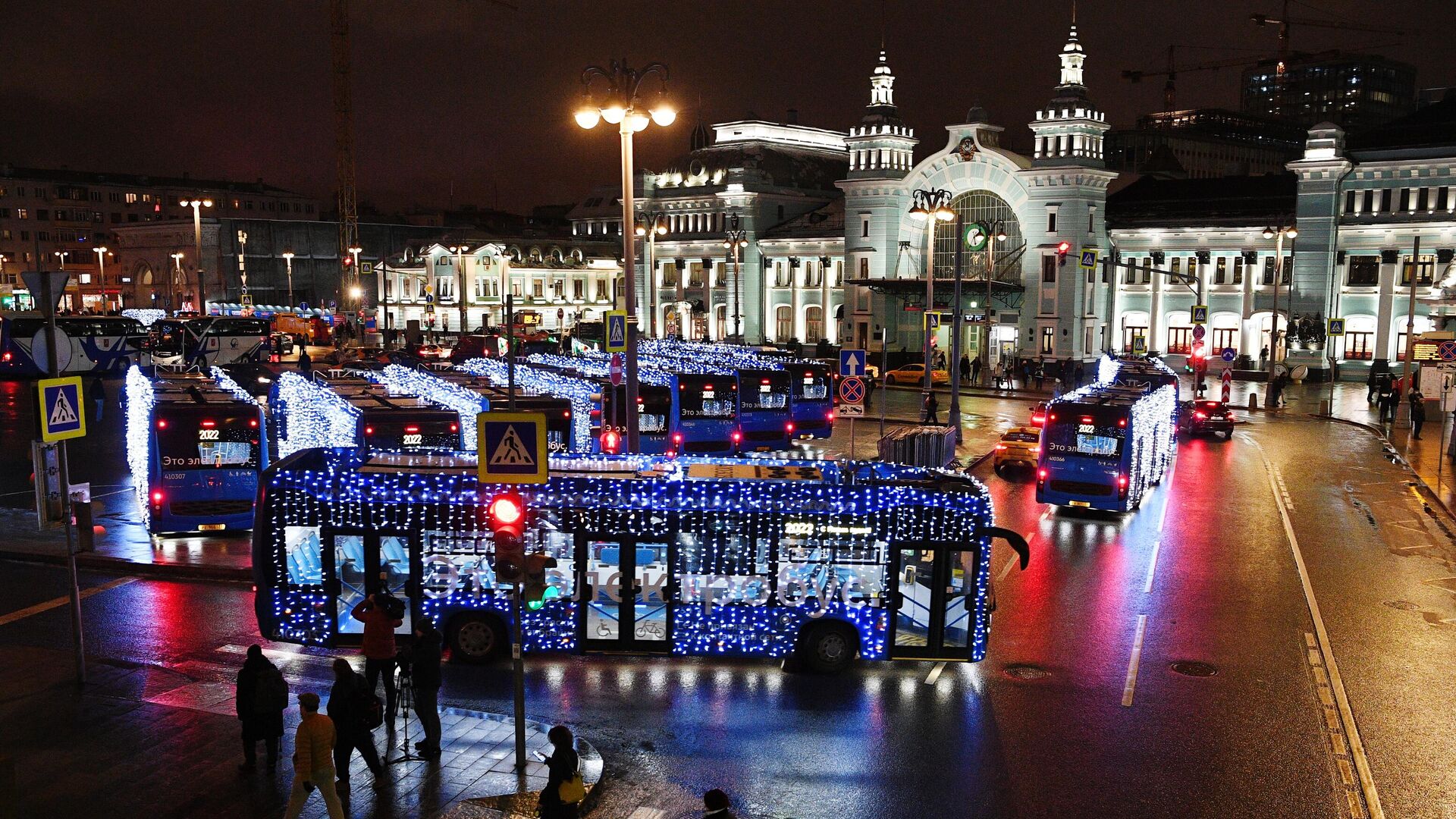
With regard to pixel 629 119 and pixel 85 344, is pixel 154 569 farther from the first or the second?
pixel 85 344

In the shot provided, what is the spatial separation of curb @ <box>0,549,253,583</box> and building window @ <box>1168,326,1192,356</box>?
212 feet

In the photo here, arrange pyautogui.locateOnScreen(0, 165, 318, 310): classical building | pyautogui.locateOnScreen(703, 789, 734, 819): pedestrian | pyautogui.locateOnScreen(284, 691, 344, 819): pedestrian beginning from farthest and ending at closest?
pyautogui.locateOnScreen(0, 165, 318, 310): classical building, pyautogui.locateOnScreen(284, 691, 344, 819): pedestrian, pyautogui.locateOnScreen(703, 789, 734, 819): pedestrian

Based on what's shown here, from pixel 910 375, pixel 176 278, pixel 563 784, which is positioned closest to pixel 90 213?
pixel 176 278

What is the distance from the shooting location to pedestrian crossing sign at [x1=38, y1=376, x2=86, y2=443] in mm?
13250

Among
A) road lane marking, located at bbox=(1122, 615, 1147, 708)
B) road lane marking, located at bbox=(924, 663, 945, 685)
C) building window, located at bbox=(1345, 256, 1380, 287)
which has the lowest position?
road lane marking, located at bbox=(924, 663, 945, 685)

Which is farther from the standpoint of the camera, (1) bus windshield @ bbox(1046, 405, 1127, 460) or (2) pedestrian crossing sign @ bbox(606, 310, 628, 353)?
(1) bus windshield @ bbox(1046, 405, 1127, 460)

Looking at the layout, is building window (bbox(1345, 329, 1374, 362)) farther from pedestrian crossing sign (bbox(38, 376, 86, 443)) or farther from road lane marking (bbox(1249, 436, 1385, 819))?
pedestrian crossing sign (bbox(38, 376, 86, 443))

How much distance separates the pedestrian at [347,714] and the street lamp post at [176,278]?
434ft

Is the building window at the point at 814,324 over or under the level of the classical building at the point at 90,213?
under

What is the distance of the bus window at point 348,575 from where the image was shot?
1404cm

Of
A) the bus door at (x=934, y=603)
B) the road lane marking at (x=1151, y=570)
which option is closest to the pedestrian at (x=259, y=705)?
the bus door at (x=934, y=603)

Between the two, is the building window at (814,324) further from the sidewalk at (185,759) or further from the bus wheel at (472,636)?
the sidewalk at (185,759)

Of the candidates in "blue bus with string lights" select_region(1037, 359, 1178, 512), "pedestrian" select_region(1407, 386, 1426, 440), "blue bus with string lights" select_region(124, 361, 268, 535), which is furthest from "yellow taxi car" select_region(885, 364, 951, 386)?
"blue bus with string lights" select_region(124, 361, 268, 535)

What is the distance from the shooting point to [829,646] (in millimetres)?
13852
